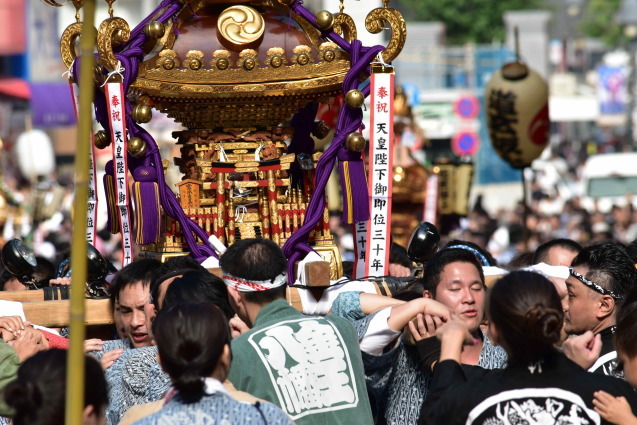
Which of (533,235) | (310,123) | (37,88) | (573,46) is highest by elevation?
(573,46)

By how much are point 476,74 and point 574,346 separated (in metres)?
23.6

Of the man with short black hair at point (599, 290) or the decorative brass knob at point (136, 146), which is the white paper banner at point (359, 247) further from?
the man with short black hair at point (599, 290)

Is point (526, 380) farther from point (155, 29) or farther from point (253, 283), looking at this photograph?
point (155, 29)

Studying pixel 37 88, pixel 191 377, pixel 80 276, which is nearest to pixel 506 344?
pixel 191 377

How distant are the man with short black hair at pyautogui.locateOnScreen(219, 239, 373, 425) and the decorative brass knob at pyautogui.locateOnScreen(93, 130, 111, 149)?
205 centimetres

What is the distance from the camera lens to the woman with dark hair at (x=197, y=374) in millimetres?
2803

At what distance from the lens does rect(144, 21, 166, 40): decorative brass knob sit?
17.0 ft

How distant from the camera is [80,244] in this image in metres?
2.59

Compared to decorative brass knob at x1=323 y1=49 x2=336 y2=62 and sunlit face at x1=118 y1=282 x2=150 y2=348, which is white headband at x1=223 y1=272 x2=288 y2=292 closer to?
sunlit face at x1=118 y1=282 x2=150 y2=348

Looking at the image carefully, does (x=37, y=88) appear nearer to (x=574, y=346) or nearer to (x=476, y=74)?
(x=476, y=74)

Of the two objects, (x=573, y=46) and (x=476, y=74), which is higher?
(x=573, y=46)

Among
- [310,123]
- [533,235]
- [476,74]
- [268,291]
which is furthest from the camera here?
[476,74]

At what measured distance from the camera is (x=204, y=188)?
5375 mm

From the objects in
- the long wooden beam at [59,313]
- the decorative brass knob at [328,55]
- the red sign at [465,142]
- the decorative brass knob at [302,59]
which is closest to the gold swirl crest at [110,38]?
the decorative brass knob at [302,59]
